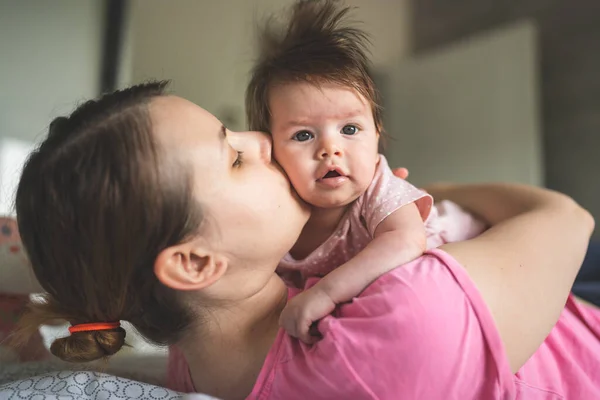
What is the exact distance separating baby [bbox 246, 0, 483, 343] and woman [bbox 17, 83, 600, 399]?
0.03m

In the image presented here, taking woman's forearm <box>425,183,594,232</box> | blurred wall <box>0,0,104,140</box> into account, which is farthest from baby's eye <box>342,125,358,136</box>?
blurred wall <box>0,0,104,140</box>

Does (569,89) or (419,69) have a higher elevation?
(569,89)

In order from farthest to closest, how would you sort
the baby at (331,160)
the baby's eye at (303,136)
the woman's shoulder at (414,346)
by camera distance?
the baby's eye at (303,136), the baby at (331,160), the woman's shoulder at (414,346)

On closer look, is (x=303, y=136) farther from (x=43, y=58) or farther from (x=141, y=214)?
(x=43, y=58)

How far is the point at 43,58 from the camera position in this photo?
87.1 inches

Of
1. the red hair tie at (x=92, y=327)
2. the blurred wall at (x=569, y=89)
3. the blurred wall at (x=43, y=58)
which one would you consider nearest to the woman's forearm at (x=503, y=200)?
the red hair tie at (x=92, y=327)

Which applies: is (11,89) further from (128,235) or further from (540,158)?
(540,158)

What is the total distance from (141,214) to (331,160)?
27 centimetres

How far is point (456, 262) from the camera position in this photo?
0.62m

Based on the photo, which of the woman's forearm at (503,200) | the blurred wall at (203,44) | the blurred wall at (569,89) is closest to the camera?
the woman's forearm at (503,200)

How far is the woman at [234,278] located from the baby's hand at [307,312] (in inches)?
0.7

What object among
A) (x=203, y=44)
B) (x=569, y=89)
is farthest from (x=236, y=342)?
(x=569, y=89)

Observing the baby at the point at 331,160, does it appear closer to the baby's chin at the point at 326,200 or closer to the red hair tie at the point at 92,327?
the baby's chin at the point at 326,200

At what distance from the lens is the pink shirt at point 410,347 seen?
22.0 inches
